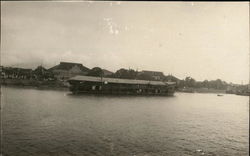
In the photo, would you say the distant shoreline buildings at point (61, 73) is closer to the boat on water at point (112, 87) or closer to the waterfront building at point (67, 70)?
the waterfront building at point (67, 70)

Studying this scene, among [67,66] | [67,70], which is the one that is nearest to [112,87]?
[67,70]

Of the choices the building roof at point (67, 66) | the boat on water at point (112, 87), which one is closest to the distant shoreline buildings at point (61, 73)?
the building roof at point (67, 66)

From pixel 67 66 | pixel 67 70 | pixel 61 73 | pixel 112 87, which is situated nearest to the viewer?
pixel 112 87

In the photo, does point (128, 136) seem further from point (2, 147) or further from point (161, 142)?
point (2, 147)

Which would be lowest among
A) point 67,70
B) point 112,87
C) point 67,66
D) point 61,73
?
point 112,87

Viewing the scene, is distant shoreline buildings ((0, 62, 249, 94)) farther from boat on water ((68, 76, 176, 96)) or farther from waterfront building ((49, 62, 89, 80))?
boat on water ((68, 76, 176, 96))

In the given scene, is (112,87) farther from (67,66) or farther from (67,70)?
(67,66)

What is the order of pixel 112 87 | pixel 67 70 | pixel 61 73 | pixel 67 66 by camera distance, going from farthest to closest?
pixel 67 66 → pixel 67 70 → pixel 61 73 → pixel 112 87

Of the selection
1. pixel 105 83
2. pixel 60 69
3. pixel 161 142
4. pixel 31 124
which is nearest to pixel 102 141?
pixel 161 142

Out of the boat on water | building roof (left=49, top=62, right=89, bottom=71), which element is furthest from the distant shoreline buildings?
the boat on water
